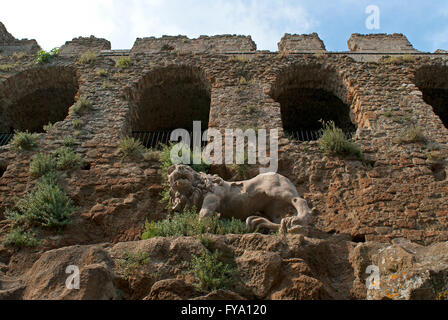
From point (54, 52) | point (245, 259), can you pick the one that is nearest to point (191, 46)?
point (54, 52)

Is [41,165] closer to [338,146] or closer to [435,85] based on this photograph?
[338,146]

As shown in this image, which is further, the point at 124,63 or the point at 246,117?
the point at 124,63

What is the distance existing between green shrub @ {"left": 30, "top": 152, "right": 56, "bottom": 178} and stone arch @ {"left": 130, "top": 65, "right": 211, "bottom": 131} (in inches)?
82.6

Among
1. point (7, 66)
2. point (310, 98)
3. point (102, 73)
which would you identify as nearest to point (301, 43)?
point (310, 98)

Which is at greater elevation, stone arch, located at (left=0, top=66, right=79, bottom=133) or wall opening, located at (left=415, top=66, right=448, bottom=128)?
wall opening, located at (left=415, top=66, right=448, bottom=128)

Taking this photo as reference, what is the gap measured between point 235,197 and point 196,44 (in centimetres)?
761

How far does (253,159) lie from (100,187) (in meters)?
2.50

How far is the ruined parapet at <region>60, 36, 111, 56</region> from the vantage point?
12625mm

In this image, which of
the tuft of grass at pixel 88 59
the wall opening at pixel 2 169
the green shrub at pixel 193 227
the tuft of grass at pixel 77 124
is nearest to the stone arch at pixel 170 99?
the tuft of grass at pixel 77 124

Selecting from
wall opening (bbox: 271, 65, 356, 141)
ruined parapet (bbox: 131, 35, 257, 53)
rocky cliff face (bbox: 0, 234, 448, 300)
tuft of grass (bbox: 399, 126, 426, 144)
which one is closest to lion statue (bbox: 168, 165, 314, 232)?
rocky cliff face (bbox: 0, 234, 448, 300)

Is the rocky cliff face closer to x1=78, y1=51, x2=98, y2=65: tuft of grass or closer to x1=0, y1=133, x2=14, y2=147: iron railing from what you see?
x1=0, y1=133, x2=14, y2=147: iron railing

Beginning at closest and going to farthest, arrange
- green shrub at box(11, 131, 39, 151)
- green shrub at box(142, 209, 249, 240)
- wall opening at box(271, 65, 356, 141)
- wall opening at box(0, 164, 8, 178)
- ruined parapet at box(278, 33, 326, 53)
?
green shrub at box(142, 209, 249, 240) < wall opening at box(0, 164, 8, 178) < green shrub at box(11, 131, 39, 151) < wall opening at box(271, 65, 356, 141) < ruined parapet at box(278, 33, 326, 53)

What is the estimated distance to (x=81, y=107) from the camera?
8828 millimetres

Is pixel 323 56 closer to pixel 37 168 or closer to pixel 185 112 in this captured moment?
pixel 185 112
